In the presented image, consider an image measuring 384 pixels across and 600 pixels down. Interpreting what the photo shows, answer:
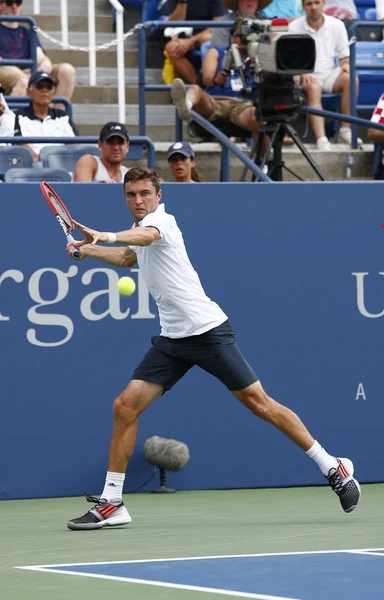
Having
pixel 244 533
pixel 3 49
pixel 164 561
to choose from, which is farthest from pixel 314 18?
pixel 164 561

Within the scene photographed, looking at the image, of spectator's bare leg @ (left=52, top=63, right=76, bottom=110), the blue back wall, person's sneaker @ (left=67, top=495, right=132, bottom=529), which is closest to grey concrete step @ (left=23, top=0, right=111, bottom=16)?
spectator's bare leg @ (left=52, top=63, right=76, bottom=110)

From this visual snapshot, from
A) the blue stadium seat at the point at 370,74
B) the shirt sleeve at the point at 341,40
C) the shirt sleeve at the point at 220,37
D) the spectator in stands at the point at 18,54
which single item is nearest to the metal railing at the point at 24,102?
the spectator in stands at the point at 18,54

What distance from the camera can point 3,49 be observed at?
39.9 feet

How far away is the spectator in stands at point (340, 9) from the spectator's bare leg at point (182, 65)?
200 centimetres

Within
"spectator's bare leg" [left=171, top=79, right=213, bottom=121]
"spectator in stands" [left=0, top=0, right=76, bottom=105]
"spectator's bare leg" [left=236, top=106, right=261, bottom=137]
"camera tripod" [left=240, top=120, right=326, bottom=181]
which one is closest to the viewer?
"camera tripod" [left=240, top=120, right=326, bottom=181]

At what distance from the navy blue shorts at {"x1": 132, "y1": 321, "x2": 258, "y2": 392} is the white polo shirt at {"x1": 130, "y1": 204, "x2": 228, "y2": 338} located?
52 millimetres

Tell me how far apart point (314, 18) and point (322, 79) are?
599 millimetres

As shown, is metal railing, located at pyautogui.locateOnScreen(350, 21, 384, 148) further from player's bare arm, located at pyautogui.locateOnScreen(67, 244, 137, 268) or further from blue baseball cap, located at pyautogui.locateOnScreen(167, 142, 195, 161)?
player's bare arm, located at pyautogui.locateOnScreen(67, 244, 137, 268)

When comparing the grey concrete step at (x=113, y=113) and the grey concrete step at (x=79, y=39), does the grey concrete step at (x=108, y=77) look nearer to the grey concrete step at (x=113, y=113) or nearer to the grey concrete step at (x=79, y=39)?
the grey concrete step at (x=79, y=39)

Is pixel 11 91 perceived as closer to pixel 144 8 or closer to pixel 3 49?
pixel 3 49

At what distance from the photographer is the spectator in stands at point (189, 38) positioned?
12.9 m

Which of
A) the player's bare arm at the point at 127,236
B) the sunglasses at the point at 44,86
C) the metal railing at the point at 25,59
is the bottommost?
the player's bare arm at the point at 127,236

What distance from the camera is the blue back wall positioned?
336 inches

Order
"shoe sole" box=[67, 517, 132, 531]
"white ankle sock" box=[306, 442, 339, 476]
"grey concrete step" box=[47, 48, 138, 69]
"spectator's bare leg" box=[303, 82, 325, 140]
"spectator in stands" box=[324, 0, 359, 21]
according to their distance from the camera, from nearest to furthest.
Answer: "shoe sole" box=[67, 517, 132, 531] < "white ankle sock" box=[306, 442, 339, 476] < "spectator's bare leg" box=[303, 82, 325, 140] < "grey concrete step" box=[47, 48, 138, 69] < "spectator in stands" box=[324, 0, 359, 21]
